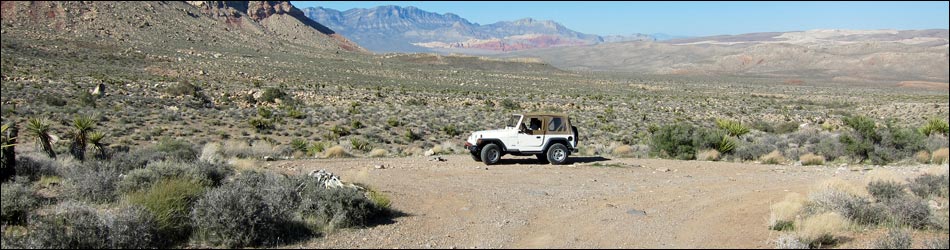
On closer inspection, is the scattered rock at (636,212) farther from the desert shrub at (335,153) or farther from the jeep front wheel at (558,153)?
the desert shrub at (335,153)

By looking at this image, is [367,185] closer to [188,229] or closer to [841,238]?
[188,229]

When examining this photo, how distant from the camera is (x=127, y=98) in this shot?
3650 centimetres

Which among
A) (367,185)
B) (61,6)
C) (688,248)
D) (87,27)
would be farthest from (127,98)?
(61,6)

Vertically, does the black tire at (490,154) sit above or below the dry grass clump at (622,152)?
above

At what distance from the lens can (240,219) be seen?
8.16 m

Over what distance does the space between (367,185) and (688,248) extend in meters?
6.56

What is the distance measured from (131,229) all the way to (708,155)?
1679 cm

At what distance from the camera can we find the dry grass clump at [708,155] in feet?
65.7

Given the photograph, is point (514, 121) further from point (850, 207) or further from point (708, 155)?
point (850, 207)

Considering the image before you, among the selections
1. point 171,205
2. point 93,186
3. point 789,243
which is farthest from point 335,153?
point 789,243

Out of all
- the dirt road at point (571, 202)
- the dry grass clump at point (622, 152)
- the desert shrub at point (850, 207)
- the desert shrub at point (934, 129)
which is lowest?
the dry grass clump at point (622, 152)

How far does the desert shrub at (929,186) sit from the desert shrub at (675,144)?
30.3ft

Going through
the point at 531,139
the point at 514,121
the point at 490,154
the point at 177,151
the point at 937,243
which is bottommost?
the point at 937,243

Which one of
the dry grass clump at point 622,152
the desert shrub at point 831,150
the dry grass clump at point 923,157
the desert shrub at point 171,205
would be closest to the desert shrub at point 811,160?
the desert shrub at point 831,150
